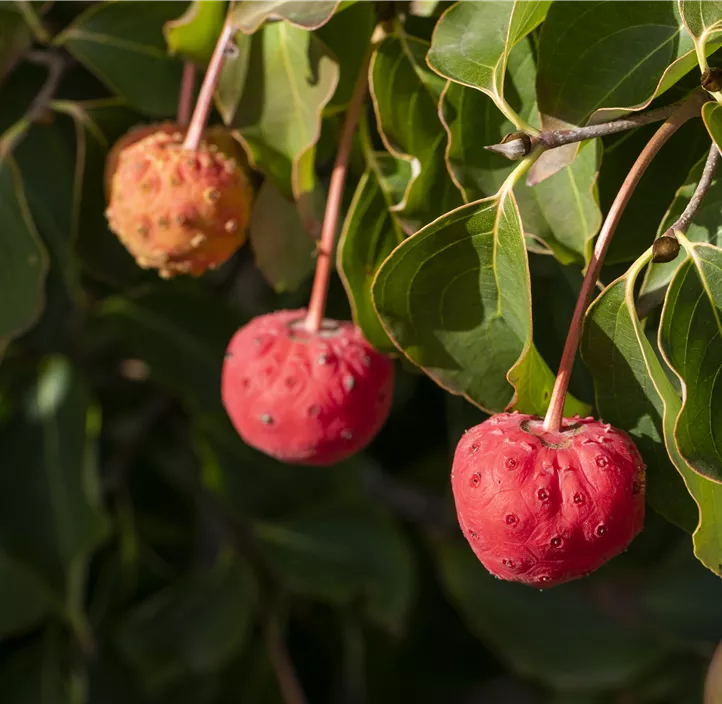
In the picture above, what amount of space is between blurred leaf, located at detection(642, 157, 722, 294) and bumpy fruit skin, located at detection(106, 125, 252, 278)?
15.8 inches

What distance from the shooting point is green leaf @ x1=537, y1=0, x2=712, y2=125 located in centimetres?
71

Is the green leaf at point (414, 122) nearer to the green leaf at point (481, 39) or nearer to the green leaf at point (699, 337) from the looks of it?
the green leaf at point (481, 39)

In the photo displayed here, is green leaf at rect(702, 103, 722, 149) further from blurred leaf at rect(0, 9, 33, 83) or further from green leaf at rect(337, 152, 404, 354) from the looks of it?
blurred leaf at rect(0, 9, 33, 83)

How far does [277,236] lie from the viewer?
0.99 metres

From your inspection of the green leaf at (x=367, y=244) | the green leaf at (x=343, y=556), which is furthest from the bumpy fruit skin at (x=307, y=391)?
the green leaf at (x=343, y=556)

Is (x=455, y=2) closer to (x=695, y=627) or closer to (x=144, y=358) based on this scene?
(x=144, y=358)

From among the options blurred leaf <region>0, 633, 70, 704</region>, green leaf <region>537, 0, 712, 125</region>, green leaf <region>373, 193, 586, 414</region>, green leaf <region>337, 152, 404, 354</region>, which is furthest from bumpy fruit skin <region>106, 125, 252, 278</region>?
blurred leaf <region>0, 633, 70, 704</region>

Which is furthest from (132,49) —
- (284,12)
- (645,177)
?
(645,177)

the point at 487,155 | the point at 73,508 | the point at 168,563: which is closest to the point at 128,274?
the point at 73,508

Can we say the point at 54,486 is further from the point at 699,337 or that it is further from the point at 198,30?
the point at 699,337

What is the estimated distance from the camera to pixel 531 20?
693 millimetres

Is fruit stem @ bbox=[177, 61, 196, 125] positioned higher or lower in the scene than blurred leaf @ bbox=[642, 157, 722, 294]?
higher

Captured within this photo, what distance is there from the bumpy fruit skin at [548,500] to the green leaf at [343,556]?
42.2 inches

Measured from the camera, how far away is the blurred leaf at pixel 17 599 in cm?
161
